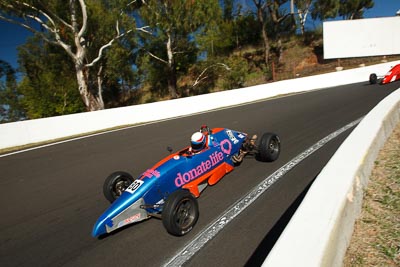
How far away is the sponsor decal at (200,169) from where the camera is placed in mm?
4037

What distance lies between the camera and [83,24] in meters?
19.9

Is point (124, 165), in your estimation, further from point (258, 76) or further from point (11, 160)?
point (258, 76)

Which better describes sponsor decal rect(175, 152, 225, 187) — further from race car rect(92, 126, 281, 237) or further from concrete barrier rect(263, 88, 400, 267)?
concrete barrier rect(263, 88, 400, 267)

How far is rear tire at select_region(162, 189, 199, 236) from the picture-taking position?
3251mm

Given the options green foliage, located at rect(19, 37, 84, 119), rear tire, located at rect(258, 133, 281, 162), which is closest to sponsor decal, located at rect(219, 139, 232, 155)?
rear tire, located at rect(258, 133, 281, 162)

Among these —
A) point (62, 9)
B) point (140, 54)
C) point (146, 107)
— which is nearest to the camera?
point (146, 107)

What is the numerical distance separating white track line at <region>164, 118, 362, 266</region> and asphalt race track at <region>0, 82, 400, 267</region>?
82mm

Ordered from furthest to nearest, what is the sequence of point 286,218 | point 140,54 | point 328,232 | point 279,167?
point 140,54 → point 279,167 → point 286,218 → point 328,232

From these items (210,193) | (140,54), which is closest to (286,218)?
(210,193)

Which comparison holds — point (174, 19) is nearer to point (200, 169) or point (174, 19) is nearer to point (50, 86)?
point (50, 86)

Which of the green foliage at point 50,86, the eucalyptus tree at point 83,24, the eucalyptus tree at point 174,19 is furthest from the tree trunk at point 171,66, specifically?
the green foliage at point 50,86

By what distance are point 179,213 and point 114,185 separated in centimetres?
146

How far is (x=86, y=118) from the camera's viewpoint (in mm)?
12844

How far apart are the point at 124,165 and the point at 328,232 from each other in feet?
17.5
